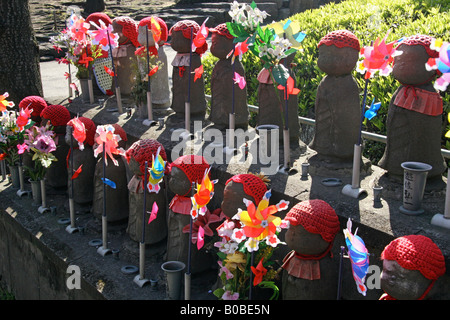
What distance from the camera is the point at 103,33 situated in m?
5.38

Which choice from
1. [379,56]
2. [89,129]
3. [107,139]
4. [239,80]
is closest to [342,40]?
[379,56]

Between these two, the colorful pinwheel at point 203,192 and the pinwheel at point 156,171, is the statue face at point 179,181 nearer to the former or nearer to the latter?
the pinwheel at point 156,171

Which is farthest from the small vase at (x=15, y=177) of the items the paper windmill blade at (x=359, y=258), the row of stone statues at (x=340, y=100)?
the paper windmill blade at (x=359, y=258)

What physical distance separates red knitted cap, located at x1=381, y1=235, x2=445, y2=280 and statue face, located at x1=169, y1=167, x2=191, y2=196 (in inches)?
59.6

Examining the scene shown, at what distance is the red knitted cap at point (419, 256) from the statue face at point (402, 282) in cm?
2

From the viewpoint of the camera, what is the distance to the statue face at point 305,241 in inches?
115

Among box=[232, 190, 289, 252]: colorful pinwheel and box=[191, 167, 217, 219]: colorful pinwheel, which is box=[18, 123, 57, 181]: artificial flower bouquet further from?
box=[232, 190, 289, 252]: colorful pinwheel

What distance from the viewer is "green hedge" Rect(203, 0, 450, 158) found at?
5.30 m

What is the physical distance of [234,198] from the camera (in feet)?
10.8

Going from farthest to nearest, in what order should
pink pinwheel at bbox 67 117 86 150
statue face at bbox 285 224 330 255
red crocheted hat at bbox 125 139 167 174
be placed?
1. pink pinwheel at bbox 67 117 86 150
2. red crocheted hat at bbox 125 139 167 174
3. statue face at bbox 285 224 330 255

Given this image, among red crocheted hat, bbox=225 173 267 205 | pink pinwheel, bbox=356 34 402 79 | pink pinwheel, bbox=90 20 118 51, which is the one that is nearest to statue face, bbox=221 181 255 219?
red crocheted hat, bbox=225 173 267 205

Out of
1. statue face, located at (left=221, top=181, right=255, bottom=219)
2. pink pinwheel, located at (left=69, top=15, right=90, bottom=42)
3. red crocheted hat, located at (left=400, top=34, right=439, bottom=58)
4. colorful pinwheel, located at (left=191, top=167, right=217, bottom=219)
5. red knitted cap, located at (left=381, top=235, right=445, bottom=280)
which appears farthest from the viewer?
pink pinwheel, located at (left=69, top=15, right=90, bottom=42)
